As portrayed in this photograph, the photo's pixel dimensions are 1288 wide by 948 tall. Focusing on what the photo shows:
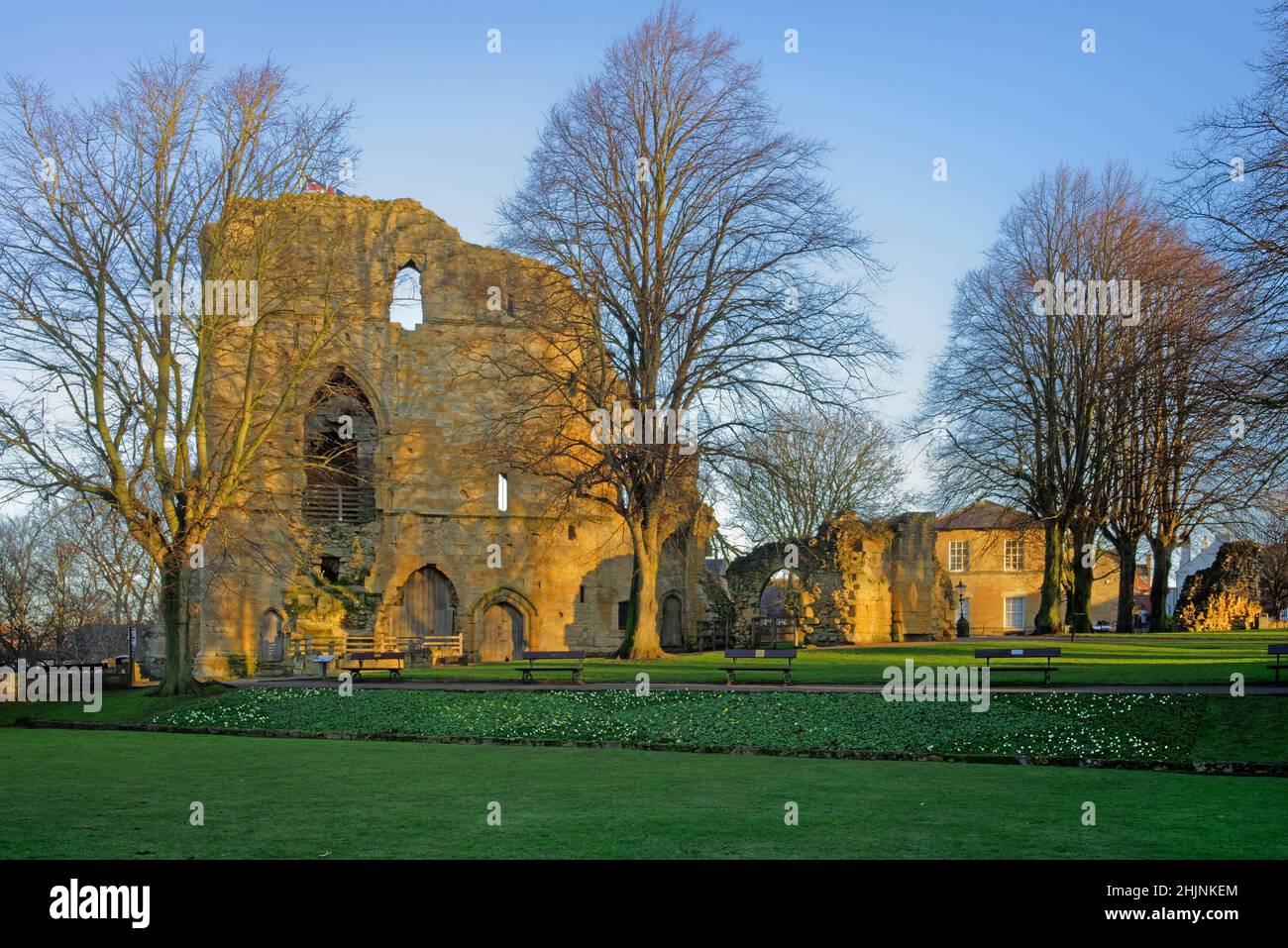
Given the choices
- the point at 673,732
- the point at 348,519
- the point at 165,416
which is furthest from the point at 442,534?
the point at 673,732

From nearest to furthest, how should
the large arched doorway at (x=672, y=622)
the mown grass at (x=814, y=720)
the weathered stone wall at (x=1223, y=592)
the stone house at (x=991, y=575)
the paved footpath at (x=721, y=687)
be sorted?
the mown grass at (x=814, y=720), the paved footpath at (x=721, y=687), the weathered stone wall at (x=1223, y=592), the large arched doorway at (x=672, y=622), the stone house at (x=991, y=575)

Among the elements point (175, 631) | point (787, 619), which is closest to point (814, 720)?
point (175, 631)

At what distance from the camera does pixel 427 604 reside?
131 ft

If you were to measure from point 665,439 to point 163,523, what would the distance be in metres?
10.7

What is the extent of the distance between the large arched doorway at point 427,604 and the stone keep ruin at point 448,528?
0.04 m

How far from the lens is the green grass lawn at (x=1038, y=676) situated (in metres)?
20.8

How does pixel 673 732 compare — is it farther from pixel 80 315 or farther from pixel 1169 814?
pixel 80 315

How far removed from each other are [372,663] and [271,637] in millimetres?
7935

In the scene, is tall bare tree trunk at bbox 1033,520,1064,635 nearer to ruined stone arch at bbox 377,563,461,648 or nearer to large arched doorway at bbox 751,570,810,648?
large arched doorway at bbox 751,570,810,648

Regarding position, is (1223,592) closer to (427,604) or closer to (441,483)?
(441,483)

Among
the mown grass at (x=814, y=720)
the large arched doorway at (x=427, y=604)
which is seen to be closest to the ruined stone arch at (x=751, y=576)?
the large arched doorway at (x=427, y=604)

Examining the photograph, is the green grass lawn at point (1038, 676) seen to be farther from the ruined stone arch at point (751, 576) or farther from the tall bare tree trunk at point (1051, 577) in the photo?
the ruined stone arch at point (751, 576)

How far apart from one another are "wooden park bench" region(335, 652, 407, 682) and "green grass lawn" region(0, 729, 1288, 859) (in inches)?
467

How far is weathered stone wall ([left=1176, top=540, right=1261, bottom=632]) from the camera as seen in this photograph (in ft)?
129
